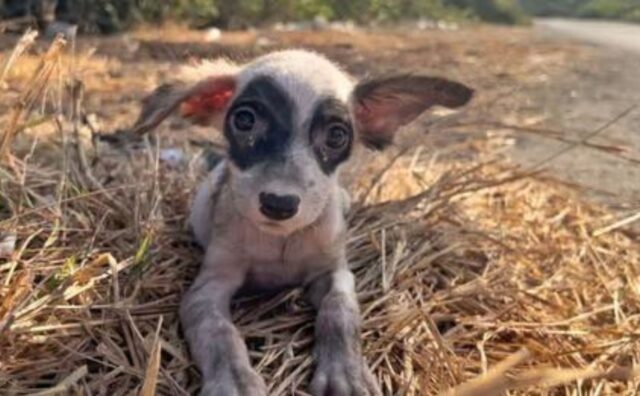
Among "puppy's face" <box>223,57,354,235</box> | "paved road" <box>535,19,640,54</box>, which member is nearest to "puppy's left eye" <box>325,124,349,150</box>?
"puppy's face" <box>223,57,354,235</box>

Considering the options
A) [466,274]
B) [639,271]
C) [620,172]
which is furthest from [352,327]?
[620,172]

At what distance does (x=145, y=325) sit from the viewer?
9.05 ft

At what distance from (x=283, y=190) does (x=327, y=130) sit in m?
0.35

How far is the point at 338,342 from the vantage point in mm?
2629

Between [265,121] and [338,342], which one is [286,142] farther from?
[338,342]

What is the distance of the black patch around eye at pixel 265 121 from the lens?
2.71 m

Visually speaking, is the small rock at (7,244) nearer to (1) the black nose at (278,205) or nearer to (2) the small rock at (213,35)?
(1) the black nose at (278,205)

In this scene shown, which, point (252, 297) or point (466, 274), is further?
point (466, 274)

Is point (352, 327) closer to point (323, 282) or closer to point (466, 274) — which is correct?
point (323, 282)

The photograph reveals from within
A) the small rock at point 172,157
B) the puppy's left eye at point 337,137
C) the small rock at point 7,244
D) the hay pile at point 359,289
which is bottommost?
the small rock at point 172,157

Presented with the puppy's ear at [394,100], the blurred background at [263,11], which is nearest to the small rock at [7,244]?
the puppy's ear at [394,100]

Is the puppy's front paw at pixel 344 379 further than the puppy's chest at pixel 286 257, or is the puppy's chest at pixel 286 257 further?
the puppy's chest at pixel 286 257

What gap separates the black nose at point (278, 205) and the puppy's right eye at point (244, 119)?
0.98 feet

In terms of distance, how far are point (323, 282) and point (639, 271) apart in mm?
1313
